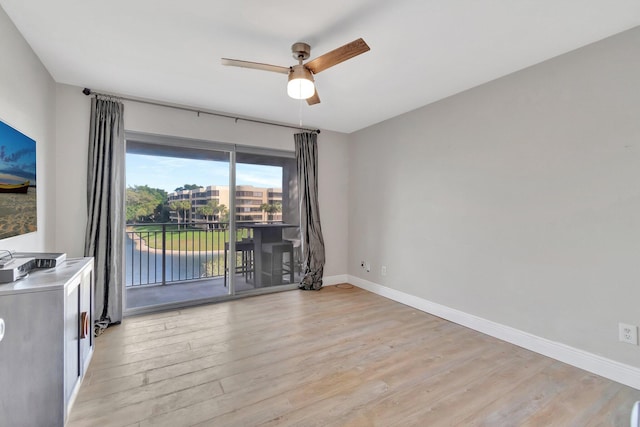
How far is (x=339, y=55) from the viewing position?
1970 mm

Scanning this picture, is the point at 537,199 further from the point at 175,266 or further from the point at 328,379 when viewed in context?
the point at 175,266

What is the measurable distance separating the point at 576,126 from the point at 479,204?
99 centimetres

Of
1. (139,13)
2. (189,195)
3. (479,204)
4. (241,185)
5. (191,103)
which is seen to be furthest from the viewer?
(241,185)

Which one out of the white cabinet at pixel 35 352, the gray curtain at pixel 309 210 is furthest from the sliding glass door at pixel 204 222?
the white cabinet at pixel 35 352

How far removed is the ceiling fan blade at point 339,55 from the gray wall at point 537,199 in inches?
69.5

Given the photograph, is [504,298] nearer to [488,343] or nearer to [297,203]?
[488,343]

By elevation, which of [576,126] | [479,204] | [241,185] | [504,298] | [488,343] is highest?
[576,126]

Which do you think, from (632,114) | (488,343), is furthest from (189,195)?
(632,114)

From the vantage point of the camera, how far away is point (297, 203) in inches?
177

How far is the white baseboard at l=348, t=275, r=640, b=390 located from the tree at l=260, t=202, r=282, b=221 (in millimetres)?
2131

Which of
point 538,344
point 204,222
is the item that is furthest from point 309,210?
point 538,344

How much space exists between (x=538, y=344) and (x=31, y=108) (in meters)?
4.69

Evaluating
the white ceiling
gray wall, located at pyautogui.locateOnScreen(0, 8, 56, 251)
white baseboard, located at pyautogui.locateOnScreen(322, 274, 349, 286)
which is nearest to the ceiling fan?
the white ceiling

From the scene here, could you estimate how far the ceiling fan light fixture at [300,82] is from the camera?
2189mm
